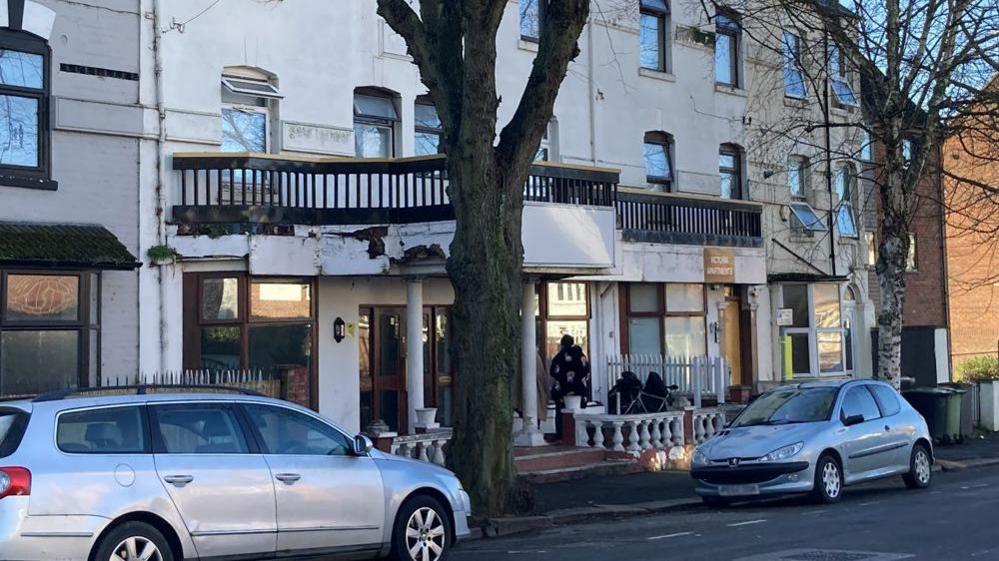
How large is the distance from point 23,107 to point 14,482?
28.5ft

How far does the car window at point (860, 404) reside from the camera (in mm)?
16672

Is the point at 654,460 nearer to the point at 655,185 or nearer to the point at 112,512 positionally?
the point at 655,185

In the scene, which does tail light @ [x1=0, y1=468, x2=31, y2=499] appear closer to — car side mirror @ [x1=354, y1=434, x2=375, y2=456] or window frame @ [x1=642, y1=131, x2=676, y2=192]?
car side mirror @ [x1=354, y1=434, x2=375, y2=456]

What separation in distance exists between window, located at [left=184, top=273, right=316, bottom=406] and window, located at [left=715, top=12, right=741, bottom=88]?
11.6 meters

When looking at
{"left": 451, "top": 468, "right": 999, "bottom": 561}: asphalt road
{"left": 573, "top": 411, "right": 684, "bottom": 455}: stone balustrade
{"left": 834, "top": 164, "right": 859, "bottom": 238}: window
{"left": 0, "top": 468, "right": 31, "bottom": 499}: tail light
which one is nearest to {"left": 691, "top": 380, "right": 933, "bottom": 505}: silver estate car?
{"left": 451, "top": 468, "right": 999, "bottom": 561}: asphalt road

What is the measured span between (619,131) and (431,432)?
8670 millimetres

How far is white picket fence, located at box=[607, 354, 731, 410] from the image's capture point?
22.0m

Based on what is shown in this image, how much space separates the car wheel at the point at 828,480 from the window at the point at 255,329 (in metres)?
6.82

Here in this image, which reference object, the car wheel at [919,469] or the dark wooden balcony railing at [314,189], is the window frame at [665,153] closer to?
the dark wooden balcony railing at [314,189]

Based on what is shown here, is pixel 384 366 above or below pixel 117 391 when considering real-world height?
above

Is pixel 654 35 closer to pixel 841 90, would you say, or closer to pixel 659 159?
pixel 659 159

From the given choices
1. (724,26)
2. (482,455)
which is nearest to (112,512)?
(482,455)

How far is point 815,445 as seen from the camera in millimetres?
15617

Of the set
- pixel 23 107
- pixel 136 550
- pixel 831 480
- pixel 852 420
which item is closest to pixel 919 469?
pixel 852 420
